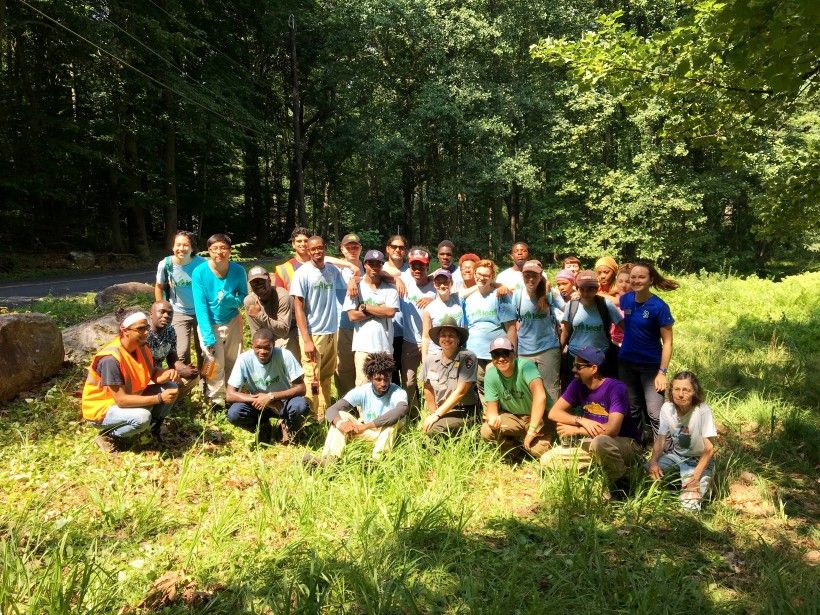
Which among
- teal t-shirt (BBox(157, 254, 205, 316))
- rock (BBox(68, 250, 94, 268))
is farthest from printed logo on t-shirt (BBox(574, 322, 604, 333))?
rock (BBox(68, 250, 94, 268))

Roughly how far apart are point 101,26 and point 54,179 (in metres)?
5.64

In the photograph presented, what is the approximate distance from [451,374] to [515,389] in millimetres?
636

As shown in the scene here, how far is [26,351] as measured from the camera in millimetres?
5535

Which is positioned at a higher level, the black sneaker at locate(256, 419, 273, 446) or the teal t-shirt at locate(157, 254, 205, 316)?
the teal t-shirt at locate(157, 254, 205, 316)

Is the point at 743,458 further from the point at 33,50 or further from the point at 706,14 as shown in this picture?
the point at 33,50

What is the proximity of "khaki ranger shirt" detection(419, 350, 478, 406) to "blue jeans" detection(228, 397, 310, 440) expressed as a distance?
128 centimetres

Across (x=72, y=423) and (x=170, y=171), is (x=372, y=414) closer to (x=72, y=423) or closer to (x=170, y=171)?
(x=72, y=423)

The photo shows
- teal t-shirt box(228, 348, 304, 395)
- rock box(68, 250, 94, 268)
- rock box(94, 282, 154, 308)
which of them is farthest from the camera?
rock box(68, 250, 94, 268)

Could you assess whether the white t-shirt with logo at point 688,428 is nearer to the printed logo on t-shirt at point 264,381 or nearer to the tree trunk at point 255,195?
the printed logo on t-shirt at point 264,381

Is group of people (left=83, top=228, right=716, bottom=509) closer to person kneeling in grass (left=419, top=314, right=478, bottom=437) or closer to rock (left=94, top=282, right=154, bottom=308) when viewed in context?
person kneeling in grass (left=419, top=314, right=478, bottom=437)

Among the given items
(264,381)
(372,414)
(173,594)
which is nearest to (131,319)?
(264,381)

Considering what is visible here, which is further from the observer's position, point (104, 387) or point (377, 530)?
point (104, 387)

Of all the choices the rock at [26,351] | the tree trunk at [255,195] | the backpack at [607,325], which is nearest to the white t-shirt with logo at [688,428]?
the backpack at [607,325]

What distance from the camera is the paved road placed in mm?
12000
